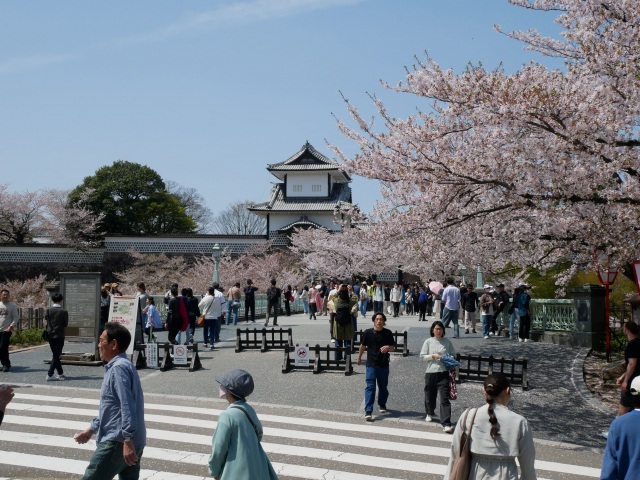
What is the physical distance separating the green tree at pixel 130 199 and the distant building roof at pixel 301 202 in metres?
10.7

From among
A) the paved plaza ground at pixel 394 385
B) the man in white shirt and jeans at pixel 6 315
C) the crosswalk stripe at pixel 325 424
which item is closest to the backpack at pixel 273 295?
the paved plaza ground at pixel 394 385

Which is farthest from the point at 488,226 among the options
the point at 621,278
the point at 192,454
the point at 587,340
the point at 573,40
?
the point at 621,278

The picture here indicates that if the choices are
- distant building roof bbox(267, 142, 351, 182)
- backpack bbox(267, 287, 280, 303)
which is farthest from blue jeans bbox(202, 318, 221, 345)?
distant building roof bbox(267, 142, 351, 182)

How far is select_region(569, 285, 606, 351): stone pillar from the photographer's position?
1708 cm

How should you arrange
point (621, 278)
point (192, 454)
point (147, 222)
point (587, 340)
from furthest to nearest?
point (147, 222) < point (621, 278) < point (587, 340) < point (192, 454)

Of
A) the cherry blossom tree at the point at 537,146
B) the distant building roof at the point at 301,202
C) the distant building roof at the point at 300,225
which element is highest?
the distant building roof at the point at 301,202

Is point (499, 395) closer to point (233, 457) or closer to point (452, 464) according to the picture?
point (452, 464)

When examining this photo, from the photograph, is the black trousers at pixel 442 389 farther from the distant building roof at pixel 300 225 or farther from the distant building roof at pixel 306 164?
the distant building roof at pixel 306 164

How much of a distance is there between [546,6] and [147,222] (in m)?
53.6

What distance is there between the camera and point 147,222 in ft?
202

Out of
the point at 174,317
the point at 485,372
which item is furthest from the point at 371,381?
the point at 174,317

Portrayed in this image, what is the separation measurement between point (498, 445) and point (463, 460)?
0.24 meters

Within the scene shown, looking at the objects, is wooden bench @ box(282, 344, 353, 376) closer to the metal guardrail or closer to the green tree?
the metal guardrail

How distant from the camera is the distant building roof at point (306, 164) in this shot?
56.6 metres
